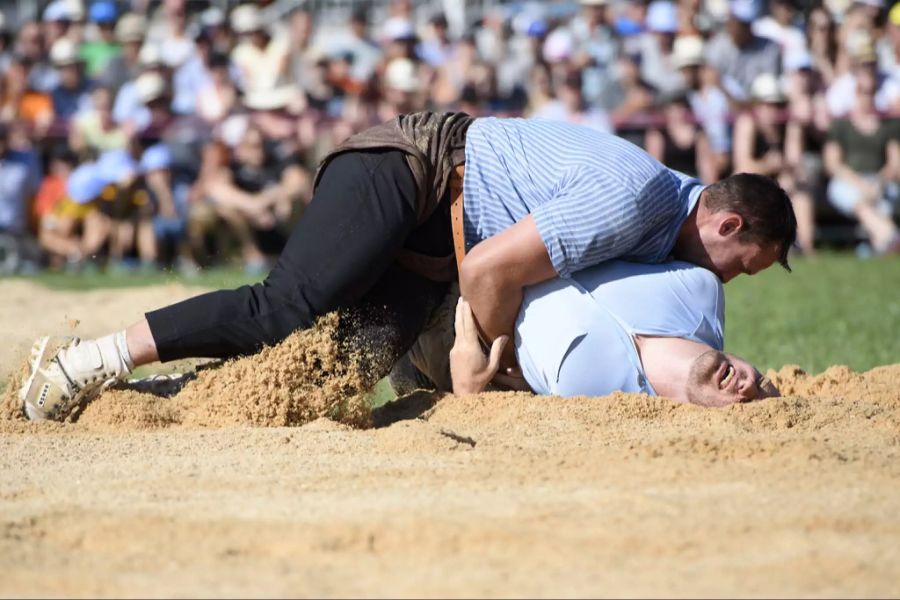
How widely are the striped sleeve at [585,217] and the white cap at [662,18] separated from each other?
8.47m

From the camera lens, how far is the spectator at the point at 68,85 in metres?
13.3

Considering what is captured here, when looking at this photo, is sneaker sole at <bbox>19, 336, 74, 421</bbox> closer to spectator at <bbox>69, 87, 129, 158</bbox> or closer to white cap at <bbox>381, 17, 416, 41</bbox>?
spectator at <bbox>69, 87, 129, 158</bbox>

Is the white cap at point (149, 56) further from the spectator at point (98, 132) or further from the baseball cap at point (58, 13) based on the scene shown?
the baseball cap at point (58, 13)

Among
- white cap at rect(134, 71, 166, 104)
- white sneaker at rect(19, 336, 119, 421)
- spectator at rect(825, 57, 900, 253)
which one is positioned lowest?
spectator at rect(825, 57, 900, 253)

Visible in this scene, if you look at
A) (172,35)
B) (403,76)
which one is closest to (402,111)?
(403,76)

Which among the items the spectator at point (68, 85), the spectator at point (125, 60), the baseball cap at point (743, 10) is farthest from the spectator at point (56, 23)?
the baseball cap at point (743, 10)

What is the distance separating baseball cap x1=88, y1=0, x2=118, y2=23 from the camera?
13953 millimetres

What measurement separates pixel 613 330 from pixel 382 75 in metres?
8.68

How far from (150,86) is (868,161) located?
283 inches

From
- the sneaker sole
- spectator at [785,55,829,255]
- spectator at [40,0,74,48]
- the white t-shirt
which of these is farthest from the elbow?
spectator at [40,0,74,48]

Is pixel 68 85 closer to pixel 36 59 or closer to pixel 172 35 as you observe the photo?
pixel 36 59

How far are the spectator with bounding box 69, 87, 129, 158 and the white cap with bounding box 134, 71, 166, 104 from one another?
36 cm

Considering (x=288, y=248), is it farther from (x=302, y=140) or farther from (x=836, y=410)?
(x=302, y=140)

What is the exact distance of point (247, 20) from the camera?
1326cm
